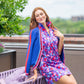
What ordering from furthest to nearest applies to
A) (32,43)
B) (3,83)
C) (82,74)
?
(82,74) → (32,43) → (3,83)

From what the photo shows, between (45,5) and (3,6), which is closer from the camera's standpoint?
(3,6)

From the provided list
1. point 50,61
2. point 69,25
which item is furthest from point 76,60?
point 50,61

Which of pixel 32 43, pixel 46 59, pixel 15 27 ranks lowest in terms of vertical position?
pixel 46 59

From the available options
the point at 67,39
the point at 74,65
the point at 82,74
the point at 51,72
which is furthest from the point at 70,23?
the point at 51,72

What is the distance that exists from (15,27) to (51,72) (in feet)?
2.37

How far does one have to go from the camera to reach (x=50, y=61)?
4.75ft

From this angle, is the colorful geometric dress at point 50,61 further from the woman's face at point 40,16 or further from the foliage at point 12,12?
the foliage at point 12,12

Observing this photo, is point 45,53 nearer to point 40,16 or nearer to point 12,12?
point 40,16

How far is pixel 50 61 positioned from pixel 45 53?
0.09m

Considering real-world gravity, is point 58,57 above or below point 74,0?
below

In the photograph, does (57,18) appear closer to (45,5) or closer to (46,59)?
(45,5)

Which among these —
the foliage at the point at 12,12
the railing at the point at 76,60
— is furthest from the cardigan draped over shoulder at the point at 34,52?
the railing at the point at 76,60

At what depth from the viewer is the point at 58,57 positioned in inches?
60.0

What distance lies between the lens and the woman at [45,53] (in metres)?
1.38
